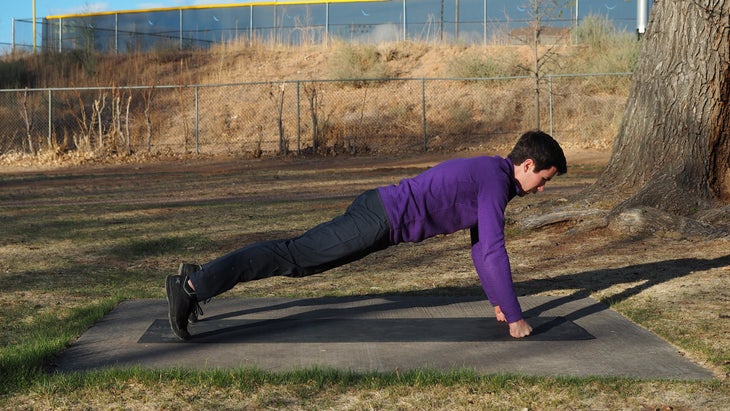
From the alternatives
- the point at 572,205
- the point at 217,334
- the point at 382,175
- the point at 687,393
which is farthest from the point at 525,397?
the point at 382,175

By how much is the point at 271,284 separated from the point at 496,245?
2959 mm

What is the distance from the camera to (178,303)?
530cm

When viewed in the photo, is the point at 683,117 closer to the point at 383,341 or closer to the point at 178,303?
the point at 383,341

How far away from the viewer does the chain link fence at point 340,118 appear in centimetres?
2683

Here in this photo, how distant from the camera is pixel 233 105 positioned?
32.9 m

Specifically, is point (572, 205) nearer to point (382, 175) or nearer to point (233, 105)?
point (382, 175)

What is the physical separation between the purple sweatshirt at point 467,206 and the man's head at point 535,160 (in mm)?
72

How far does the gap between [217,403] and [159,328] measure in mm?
1541

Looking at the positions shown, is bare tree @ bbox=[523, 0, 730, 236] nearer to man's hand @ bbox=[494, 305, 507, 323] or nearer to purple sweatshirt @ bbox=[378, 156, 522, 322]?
man's hand @ bbox=[494, 305, 507, 323]

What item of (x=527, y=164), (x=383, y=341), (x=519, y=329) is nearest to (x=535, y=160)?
(x=527, y=164)

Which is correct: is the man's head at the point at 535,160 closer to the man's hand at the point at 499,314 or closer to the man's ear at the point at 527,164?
the man's ear at the point at 527,164

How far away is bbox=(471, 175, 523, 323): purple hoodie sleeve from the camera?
5273mm

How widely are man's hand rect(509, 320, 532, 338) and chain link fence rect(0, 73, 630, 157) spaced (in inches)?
796

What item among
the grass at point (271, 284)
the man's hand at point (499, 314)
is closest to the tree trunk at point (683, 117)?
the grass at point (271, 284)
